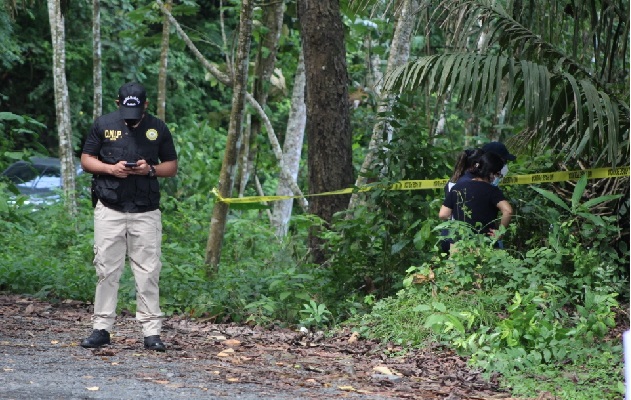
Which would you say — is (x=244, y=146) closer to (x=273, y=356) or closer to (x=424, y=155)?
(x=424, y=155)

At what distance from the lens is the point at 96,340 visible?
26.3ft

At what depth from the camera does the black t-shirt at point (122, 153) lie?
7965 millimetres

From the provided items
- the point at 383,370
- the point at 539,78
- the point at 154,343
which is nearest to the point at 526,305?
the point at 383,370

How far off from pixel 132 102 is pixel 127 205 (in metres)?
0.71

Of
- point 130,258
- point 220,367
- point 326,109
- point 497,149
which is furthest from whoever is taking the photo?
point 326,109

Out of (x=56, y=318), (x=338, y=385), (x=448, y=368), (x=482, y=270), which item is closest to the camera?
(x=338, y=385)

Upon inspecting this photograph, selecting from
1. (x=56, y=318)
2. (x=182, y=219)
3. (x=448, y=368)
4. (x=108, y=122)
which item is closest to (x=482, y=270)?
(x=448, y=368)

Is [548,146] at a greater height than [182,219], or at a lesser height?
greater

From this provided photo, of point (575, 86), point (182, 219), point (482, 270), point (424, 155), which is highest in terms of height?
point (575, 86)

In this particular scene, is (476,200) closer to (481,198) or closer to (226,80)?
(481,198)

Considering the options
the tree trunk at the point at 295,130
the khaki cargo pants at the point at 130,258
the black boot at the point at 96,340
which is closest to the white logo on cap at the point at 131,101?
the khaki cargo pants at the point at 130,258

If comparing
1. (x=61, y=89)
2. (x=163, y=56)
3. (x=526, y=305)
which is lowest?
(x=526, y=305)

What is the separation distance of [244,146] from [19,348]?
1274 cm

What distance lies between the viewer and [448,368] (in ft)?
24.7
